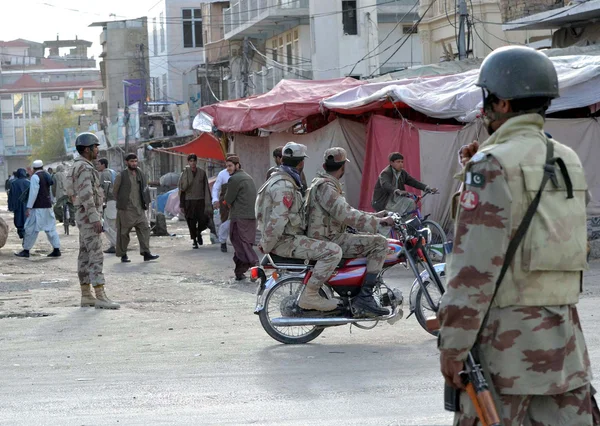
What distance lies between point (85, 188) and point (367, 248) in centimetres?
395

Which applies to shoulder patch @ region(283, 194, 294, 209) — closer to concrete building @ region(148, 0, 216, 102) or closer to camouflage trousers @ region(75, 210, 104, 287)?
camouflage trousers @ region(75, 210, 104, 287)

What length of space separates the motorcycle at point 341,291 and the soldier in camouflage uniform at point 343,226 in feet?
0.24

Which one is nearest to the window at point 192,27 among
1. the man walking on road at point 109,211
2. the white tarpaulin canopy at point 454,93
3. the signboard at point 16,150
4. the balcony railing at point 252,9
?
the balcony railing at point 252,9

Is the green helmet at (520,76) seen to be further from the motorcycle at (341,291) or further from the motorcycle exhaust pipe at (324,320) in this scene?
the motorcycle exhaust pipe at (324,320)

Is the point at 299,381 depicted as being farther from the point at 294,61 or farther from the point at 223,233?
the point at 294,61

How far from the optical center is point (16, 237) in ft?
86.9

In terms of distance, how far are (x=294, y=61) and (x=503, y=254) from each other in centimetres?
4473

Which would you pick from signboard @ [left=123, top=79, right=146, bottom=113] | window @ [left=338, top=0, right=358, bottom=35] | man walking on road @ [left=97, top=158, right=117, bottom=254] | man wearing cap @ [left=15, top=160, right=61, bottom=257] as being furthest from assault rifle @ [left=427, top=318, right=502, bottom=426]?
signboard @ [left=123, top=79, right=146, bottom=113]

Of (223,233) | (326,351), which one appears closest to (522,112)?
(326,351)

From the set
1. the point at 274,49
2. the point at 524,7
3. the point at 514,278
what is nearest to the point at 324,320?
the point at 514,278

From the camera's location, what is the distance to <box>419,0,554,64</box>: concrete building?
34709mm

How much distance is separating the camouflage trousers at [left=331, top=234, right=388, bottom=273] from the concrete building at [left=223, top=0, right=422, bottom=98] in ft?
116

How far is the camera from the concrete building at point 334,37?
45.1 m

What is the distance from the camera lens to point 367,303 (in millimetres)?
8688
